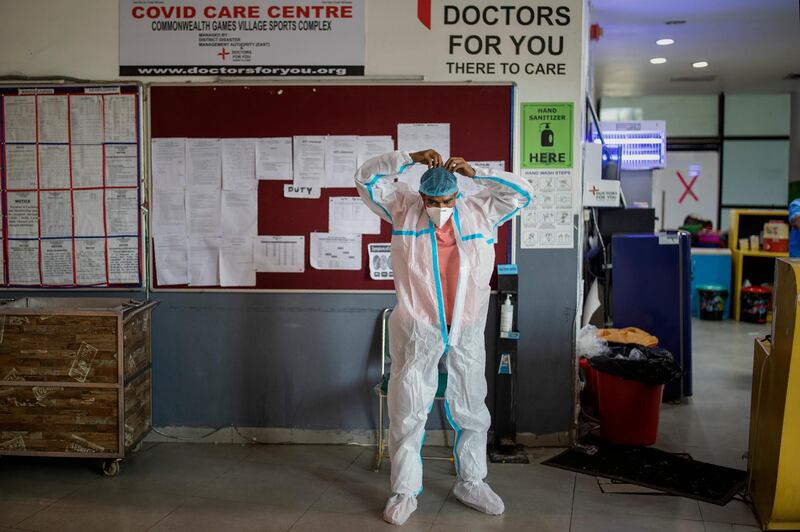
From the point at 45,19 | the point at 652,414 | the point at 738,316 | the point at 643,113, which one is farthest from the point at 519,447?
the point at 643,113

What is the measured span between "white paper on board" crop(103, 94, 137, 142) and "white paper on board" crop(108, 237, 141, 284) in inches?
21.9

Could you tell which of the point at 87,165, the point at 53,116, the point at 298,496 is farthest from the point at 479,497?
the point at 53,116

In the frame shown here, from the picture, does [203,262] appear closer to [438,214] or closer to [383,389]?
[383,389]

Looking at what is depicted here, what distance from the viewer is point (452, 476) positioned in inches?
144

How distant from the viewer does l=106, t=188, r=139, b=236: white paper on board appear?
4.07 metres

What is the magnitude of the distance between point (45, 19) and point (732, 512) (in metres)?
4.22

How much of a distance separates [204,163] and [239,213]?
333 mm

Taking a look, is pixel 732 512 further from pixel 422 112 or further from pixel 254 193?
pixel 254 193

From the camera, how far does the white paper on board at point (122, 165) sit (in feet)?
13.3

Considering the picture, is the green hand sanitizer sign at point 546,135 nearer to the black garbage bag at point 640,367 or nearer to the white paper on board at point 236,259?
the black garbage bag at point 640,367

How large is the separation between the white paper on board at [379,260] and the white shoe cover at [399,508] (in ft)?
4.15

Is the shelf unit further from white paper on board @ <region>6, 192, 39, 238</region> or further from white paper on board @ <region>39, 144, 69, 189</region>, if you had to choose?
white paper on board @ <region>6, 192, 39, 238</region>

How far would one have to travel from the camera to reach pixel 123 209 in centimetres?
408

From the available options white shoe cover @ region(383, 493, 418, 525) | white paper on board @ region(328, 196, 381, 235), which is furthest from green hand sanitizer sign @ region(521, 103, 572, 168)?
white shoe cover @ region(383, 493, 418, 525)
